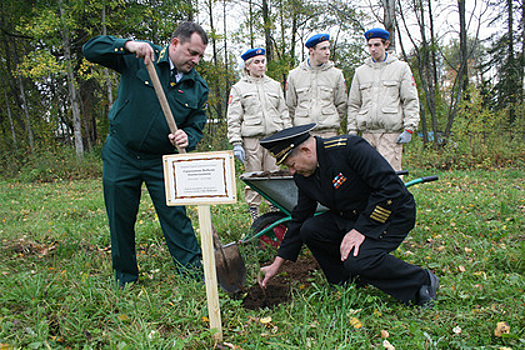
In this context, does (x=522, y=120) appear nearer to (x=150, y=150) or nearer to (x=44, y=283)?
(x=150, y=150)

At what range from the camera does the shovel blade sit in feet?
9.09

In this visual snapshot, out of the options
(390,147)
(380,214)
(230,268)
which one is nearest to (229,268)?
(230,268)

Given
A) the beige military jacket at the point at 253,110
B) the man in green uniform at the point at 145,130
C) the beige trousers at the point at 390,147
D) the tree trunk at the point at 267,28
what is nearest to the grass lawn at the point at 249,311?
the man in green uniform at the point at 145,130

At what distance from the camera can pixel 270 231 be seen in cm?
353

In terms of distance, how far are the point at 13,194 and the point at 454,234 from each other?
7652 millimetres

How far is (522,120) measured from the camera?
9.72m

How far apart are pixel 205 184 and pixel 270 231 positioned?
168 cm

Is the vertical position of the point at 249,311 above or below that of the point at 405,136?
below

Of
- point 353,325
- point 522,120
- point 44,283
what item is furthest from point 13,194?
point 522,120

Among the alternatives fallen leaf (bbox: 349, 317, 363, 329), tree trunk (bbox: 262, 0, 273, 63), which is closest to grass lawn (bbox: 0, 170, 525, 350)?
fallen leaf (bbox: 349, 317, 363, 329)

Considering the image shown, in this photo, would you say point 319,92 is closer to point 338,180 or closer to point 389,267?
point 338,180

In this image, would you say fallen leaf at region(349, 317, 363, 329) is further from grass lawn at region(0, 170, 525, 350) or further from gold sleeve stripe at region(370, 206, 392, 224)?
gold sleeve stripe at region(370, 206, 392, 224)

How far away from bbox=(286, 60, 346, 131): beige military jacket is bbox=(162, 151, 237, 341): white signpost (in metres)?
2.67

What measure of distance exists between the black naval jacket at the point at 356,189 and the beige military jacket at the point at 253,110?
197cm
